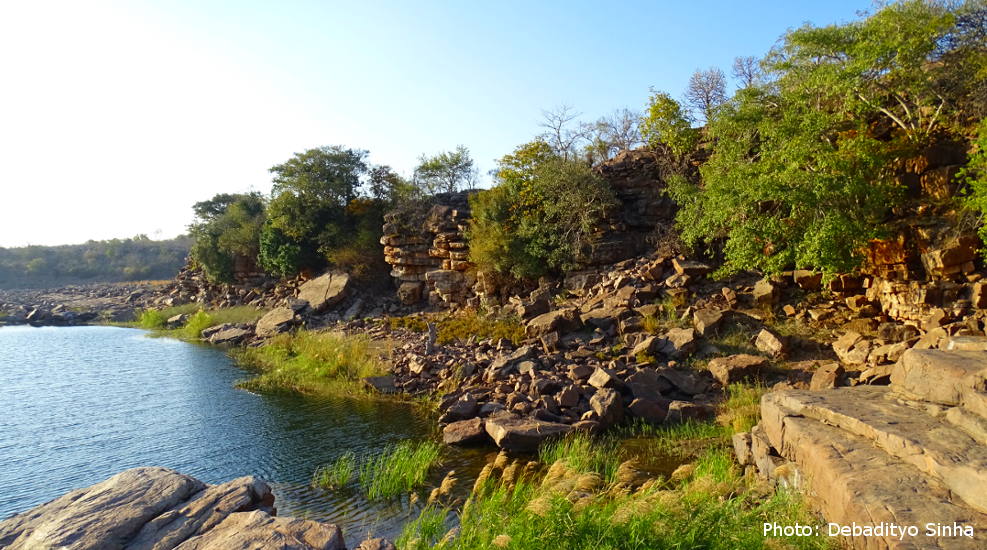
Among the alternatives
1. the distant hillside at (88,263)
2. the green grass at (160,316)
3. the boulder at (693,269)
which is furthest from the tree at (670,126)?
the distant hillside at (88,263)

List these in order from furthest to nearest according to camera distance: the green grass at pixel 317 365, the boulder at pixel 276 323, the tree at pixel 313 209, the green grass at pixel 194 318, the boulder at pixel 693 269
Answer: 1. the tree at pixel 313 209
2. the green grass at pixel 194 318
3. the boulder at pixel 276 323
4. the boulder at pixel 693 269
5. the green grass at pixel 317 365

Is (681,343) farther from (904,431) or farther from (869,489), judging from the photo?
(869,489)

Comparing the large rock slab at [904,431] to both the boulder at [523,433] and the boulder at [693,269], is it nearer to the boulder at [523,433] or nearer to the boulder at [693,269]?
the boulder at [523,433]

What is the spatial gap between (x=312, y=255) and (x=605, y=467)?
990 inches

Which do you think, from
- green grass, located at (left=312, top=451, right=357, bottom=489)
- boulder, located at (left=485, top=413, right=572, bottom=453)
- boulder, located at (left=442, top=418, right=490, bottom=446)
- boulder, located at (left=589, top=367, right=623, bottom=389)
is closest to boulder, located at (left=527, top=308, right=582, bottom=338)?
boulder, located at (left=589, top=367, right=623, bottom=389)

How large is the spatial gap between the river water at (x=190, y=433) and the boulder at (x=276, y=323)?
4.82m

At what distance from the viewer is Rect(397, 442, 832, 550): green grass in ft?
16.4

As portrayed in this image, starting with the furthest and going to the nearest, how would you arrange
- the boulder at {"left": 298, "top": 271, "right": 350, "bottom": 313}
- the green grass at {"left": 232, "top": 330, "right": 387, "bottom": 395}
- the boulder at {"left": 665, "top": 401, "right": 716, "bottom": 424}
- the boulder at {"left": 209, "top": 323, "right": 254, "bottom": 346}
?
the boulder at {"left": 298, "top": 271, "right": 350, "bottom": 313}, the boulder at {"left": 209, "top": 323, "right": 254, "bottom": 346}, the green grass at {"left": 232, "top": 330, "right": 387, "bottom": 395}, the boulder at {"left": 665, "top": 401, "right": 716, "bottom": 424}

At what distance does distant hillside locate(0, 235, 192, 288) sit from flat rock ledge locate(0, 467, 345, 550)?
194 feet

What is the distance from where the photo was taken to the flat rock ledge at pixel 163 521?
491cm

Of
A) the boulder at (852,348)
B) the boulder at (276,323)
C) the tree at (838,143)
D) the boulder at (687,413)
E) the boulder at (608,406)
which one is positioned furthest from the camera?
the boulder at (276,323)

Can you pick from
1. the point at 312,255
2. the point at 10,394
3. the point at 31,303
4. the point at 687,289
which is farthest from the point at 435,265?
the point at 31,303

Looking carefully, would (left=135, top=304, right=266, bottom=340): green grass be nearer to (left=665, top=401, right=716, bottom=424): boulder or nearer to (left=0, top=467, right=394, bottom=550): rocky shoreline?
(left=665, top=401, right=716, bottom=424): boulder

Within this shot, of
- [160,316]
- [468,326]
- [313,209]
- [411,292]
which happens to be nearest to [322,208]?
[313,209]
